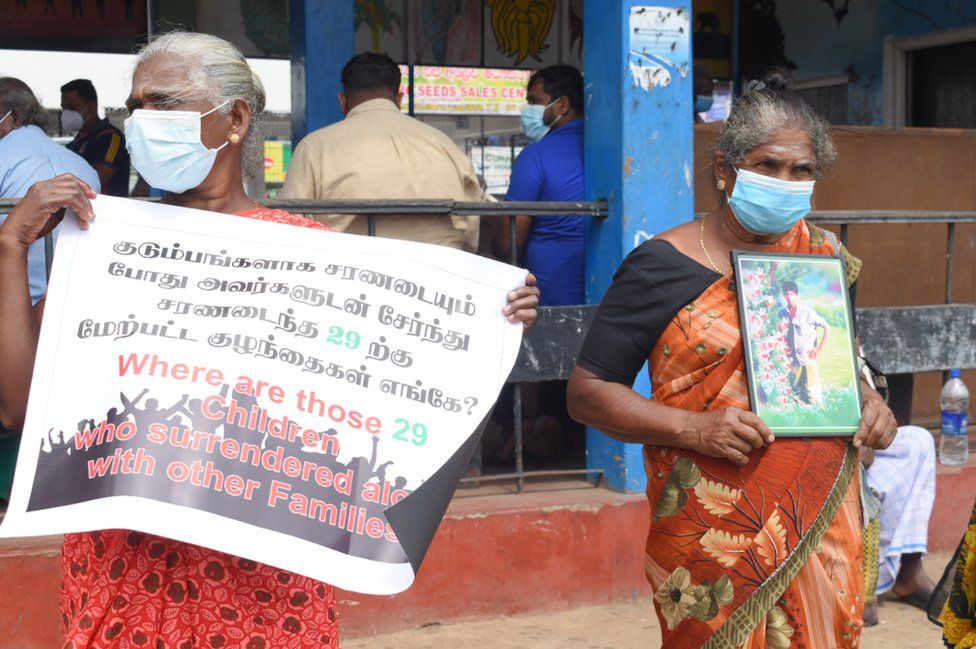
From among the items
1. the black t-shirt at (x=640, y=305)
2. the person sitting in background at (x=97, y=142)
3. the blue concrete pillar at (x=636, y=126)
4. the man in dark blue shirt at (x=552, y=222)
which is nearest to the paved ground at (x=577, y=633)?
the blue concrete pillar at (x=636, y=126)

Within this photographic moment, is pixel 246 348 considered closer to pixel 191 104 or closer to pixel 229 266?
pixel 229 266

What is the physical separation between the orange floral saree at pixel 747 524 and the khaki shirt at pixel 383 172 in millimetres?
1985

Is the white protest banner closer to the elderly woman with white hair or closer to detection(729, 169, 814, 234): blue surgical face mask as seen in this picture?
the elderly woman with white hair

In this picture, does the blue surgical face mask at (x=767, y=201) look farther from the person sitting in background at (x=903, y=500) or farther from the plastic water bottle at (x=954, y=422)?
the plastic water bottle at (x=954, y=422)

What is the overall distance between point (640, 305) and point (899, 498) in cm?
272

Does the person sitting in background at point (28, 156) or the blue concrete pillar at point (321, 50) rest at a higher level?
the blue concrete pillar at point (321, 50)

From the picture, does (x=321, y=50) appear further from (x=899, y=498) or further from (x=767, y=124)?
(x=767, y=124)

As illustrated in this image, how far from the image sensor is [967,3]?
24.2 feet

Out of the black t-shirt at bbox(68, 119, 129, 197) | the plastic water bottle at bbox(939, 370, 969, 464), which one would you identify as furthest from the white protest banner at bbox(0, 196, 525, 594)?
the black t-shirt at bbox(68, 119, 129, 197)

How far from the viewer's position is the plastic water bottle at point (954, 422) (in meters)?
5.20

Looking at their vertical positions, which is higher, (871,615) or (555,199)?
(555,199)

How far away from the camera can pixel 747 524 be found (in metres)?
2.41

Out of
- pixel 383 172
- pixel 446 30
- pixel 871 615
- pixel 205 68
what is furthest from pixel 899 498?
pixel 446 30

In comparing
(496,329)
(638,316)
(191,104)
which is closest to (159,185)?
(191,104)
